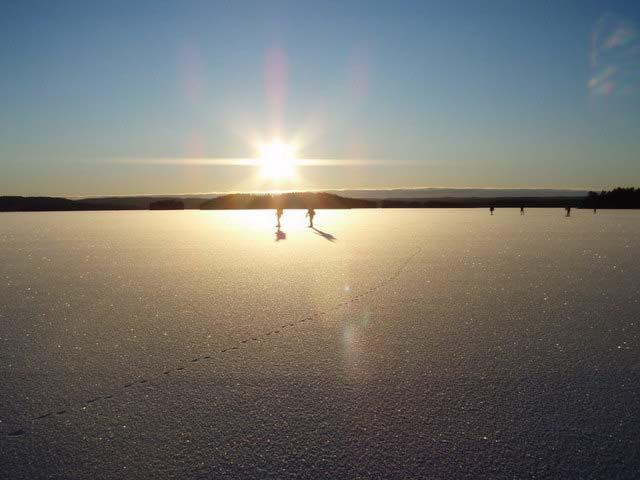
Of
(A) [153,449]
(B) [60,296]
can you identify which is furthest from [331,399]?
(B) [60,296]

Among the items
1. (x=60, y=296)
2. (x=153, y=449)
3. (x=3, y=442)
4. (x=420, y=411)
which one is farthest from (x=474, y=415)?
(x=60, y=296)

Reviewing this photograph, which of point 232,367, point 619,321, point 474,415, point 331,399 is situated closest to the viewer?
point 474,415

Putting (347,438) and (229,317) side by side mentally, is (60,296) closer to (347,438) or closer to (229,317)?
(229,317)

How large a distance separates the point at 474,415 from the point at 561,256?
548 inches

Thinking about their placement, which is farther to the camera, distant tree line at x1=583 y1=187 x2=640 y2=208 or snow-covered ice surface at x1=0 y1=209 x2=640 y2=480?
distant tree line at x1=583 y1=187 x2=640 y2=208

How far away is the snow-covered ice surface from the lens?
343 centimetres

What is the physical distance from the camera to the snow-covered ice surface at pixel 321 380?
343 cm

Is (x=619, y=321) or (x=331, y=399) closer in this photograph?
(x=331, y=399)

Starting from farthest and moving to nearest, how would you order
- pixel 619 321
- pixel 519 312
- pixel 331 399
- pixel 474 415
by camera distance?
1. pixel 519 312
2. pixel 619 321
3. pixel 331 399
4. pixel 474 415

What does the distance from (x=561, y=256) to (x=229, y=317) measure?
12.6m

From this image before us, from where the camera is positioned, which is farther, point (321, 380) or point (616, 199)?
point (616, 199)

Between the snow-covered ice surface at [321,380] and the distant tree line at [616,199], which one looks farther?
the distant tree line at [616,199]

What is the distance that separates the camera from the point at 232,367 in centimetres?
530

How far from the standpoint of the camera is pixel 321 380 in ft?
16.1
